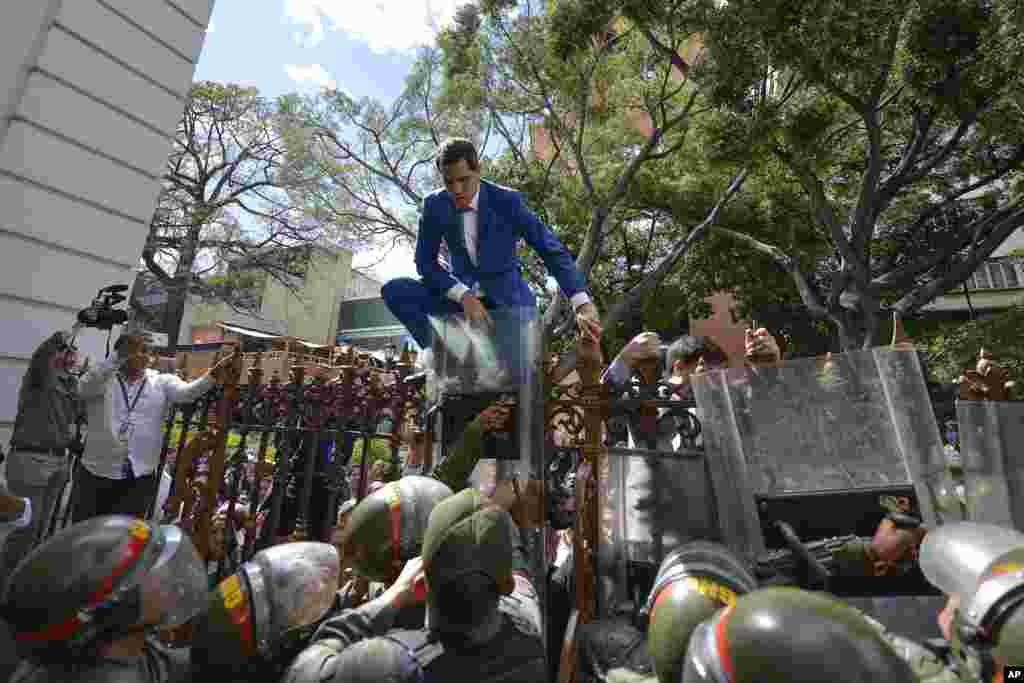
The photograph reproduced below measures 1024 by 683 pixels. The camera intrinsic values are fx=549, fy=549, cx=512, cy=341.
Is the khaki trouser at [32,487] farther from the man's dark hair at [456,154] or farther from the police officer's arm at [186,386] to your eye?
the man's dark hair at [456,154]

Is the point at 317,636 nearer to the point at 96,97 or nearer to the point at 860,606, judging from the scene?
the point at 860,606

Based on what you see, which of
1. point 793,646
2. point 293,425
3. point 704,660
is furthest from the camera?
point 293,425

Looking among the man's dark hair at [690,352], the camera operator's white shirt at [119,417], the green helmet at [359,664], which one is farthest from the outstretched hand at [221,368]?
the man's dark hair at [690,352]

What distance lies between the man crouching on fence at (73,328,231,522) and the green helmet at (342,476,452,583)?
211 centimetres

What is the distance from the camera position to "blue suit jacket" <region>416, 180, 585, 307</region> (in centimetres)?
315

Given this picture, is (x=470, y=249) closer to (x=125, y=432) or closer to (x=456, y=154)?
(x=456, y=154)

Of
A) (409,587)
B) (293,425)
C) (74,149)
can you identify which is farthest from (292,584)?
(74,149)

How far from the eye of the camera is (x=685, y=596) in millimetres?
1534

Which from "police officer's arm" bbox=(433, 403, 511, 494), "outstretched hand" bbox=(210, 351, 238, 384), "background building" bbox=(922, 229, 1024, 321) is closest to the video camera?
"outstretched hand" bbox=(210, 351, 238, 384)

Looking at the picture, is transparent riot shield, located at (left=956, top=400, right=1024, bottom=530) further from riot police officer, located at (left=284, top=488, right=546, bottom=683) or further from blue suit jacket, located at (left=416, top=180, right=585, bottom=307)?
riot police officer, located at (left=284, top=488, right=546, bottom=683)

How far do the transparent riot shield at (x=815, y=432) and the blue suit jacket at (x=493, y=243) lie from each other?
3.54 ft

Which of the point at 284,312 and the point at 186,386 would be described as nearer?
the point at 186,386

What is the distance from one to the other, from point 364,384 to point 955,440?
3.42 m

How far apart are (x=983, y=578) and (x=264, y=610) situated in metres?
1.90
